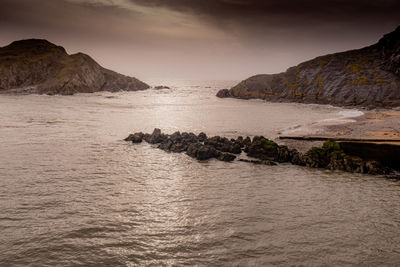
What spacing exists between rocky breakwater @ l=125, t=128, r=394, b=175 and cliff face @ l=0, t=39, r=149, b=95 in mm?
118774

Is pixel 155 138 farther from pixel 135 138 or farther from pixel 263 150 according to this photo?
pixel 263 150

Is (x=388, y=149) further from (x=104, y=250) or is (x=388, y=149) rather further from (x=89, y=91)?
(x=89, y=91)

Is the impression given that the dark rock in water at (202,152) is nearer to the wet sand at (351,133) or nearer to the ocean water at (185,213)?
the ocean water at (185,213)

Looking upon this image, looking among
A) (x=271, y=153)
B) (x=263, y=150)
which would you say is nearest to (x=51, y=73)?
(x=263, y=150)

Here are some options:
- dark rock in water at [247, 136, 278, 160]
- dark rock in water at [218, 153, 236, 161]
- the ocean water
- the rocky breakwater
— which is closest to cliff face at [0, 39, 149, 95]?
the rocky breakwater

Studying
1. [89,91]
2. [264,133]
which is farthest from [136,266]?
[89,91]

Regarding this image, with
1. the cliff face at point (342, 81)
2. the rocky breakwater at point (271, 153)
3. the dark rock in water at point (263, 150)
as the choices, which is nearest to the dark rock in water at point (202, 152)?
the rocky breakwater at point (271, 153)

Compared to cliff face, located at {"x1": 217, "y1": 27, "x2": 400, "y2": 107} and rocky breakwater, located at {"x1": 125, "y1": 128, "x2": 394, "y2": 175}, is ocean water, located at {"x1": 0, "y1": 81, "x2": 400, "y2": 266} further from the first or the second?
cliff face, located at {"x1": 217, "y1": 27, "x2": 400, "y2": 107}

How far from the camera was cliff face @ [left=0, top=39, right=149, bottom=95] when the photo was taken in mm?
140375

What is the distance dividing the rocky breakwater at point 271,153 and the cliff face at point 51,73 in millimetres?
118774

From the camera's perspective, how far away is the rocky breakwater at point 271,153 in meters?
28.5

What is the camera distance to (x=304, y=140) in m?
40.7

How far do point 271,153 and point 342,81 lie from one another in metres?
97.0

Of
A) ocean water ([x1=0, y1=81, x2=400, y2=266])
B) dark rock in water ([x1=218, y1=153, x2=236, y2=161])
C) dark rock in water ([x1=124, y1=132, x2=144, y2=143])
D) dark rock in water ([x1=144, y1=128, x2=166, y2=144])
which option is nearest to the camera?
ocean water ([x1=0, y1=81, x2=400, y2=266])
